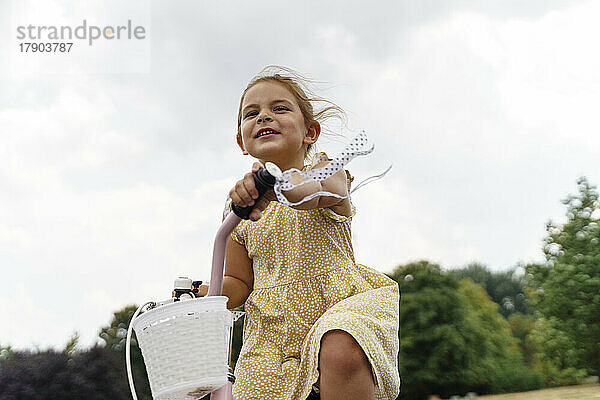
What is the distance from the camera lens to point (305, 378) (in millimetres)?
1710

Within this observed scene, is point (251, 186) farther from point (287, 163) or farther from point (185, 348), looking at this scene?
point (287, 163)

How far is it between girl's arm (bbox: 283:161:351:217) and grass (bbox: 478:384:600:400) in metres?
5.29

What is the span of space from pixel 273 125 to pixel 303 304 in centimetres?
52

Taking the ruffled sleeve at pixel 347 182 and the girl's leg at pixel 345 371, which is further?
the ruffled sleeve at pixel 347 182

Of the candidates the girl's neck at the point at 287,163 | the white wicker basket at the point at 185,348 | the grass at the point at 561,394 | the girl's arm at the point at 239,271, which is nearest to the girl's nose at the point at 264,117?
the girl's neck at the point at 287,163

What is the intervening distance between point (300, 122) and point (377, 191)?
5.41 metres

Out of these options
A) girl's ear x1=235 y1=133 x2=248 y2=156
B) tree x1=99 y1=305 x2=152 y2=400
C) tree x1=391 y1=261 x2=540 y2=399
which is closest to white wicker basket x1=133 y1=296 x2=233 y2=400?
girl's ear x1=235 y1=133 x2=248 y2=156

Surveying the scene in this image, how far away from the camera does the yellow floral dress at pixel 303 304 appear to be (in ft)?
5.50

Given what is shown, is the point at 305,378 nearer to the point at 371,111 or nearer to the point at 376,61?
the point at 371,111

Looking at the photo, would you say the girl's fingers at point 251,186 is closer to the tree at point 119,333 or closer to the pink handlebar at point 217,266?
the pink handlebar at point 217,266

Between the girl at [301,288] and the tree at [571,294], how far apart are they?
19.6ft

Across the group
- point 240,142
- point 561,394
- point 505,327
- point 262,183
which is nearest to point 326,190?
point 262,183

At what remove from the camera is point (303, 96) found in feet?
6.90

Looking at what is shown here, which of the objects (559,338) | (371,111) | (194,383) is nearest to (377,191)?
(371,111)
